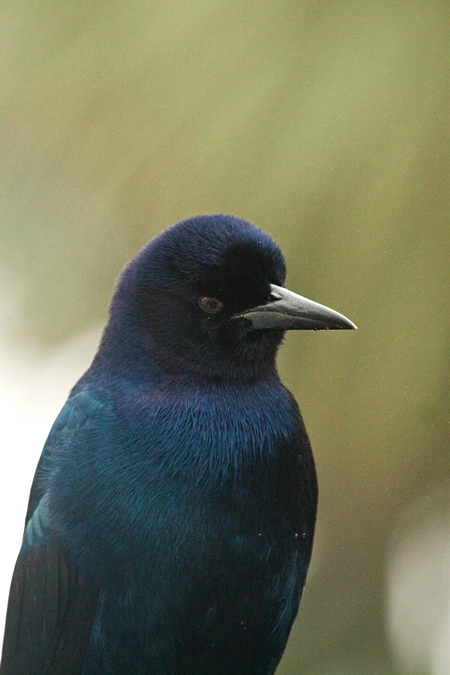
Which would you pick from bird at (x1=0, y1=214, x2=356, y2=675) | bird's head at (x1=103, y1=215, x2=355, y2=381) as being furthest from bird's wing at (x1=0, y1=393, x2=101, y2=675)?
bird's head at (x1=103, y1=215, x2=355, y2=381)

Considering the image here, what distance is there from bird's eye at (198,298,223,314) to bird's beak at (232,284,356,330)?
0.15ft

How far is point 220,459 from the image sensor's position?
5.28 ft

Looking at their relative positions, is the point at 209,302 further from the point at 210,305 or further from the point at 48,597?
the point at 48,597

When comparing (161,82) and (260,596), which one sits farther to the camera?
(161,82)

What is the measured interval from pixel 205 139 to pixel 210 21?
303 mm

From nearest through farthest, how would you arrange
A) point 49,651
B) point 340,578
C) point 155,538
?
point 155,538 → point 340,578 → point 49,651

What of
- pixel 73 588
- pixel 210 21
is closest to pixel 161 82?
pixel 210 21

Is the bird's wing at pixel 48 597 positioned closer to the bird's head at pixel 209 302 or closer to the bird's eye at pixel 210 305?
the bird's head at pixel 209 302

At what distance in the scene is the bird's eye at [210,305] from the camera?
5.57 ft

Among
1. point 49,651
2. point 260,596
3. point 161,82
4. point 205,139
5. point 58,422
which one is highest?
Answer: point 161,82

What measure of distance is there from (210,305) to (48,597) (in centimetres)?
82

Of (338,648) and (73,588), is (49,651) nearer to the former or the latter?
(73,588)

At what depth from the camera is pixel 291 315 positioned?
5.19ft

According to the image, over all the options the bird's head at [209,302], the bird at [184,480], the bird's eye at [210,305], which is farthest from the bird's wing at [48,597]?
the bird's eye at [210,305]
